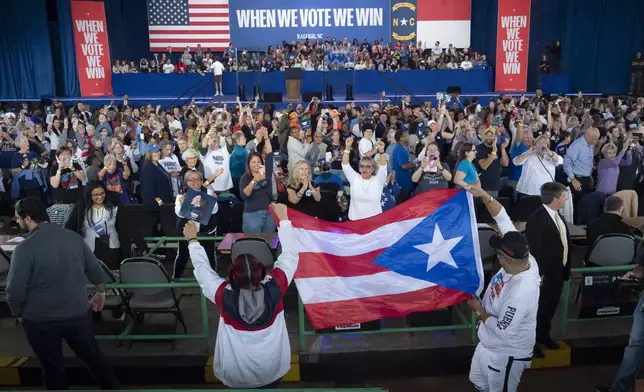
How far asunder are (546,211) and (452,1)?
89.5 feet

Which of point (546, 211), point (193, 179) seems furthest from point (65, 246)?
→ point (546, 211)

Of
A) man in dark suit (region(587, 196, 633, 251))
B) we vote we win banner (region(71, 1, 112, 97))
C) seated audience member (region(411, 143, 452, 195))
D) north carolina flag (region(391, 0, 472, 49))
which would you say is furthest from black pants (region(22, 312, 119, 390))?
north carolina flag (region(391, 0, 472, 49))

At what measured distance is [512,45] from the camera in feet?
84.9

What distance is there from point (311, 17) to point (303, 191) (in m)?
24.6

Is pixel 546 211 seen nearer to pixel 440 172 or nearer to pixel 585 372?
pixel 585 372

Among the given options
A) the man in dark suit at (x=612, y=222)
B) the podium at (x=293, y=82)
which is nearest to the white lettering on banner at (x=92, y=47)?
the podium at (x=293, y=82)

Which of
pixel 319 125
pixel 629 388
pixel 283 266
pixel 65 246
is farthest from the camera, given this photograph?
pixel 319 125

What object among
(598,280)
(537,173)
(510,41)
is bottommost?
(598,280)

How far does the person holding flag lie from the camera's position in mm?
4012

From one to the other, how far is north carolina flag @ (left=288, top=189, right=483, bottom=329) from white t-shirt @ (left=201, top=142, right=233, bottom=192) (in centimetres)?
424

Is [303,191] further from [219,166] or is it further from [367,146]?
[367,146]

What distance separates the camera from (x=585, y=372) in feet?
19.3

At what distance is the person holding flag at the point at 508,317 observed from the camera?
158 inches

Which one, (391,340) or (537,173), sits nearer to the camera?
(391,340)
